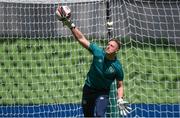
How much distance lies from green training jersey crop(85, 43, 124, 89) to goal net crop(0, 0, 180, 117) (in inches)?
128

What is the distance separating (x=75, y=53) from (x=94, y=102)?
3.86 m

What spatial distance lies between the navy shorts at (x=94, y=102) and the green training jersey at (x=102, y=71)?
8 cm

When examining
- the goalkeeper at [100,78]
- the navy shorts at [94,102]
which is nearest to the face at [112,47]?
the goalkeeper at [100,78]

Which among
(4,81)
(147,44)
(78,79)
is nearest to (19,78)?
(4,81)

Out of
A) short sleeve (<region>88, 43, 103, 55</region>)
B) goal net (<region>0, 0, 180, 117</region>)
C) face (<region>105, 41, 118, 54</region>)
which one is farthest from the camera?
goal net (<region>0, 0, 180, 117</region>)

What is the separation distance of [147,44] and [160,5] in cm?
86

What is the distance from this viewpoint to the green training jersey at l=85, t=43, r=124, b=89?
735cm

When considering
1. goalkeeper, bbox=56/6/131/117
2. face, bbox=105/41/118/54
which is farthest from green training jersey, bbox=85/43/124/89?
face, bbox=105/41/118/54

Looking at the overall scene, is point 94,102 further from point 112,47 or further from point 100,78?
point 112,47

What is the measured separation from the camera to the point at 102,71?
7367mm

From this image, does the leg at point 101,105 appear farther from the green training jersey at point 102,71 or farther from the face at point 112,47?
the face at point 112,47

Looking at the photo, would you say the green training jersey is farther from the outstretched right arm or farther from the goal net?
the goal net

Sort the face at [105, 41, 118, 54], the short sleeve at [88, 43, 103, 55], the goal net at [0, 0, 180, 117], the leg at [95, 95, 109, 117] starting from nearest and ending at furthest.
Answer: the face at [105, 41, 118, 54] → the leg at [95, 95, 109, 117] → the short sleeve at [88, 43, 103, 55] → the goal net at [0, 0, 180, 117]

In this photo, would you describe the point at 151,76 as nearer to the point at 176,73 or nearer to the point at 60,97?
the point at 176,73
